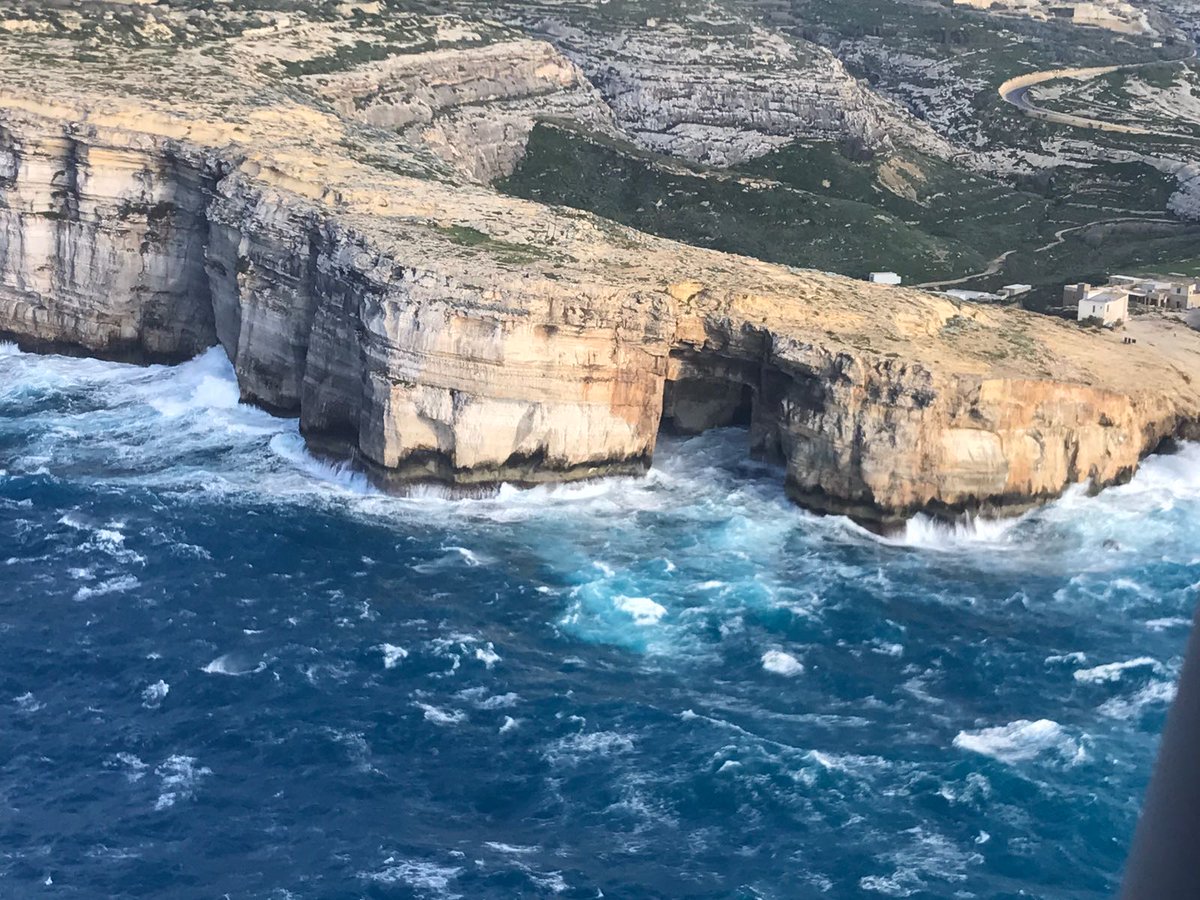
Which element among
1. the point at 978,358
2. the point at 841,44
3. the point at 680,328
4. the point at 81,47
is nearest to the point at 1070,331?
the point at 978,358

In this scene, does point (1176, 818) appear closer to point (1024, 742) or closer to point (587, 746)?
point (587, 746)

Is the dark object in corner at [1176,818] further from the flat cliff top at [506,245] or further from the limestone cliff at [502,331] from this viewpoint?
the flat cliff top at [506,245]

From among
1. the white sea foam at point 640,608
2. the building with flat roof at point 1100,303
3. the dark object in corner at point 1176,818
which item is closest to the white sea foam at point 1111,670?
the white sea foam at point 640,608

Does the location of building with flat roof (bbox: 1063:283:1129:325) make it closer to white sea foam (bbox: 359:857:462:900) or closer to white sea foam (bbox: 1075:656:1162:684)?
white sea foam (bbox: 1075:656:1162:684)

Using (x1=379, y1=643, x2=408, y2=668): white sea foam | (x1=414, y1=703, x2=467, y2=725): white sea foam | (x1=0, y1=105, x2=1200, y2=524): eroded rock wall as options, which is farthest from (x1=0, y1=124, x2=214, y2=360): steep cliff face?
(x1=414, y1=703, x2=467, y2=725): white sea foam

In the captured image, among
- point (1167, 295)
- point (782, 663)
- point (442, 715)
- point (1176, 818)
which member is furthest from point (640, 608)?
point (1176, 818)
